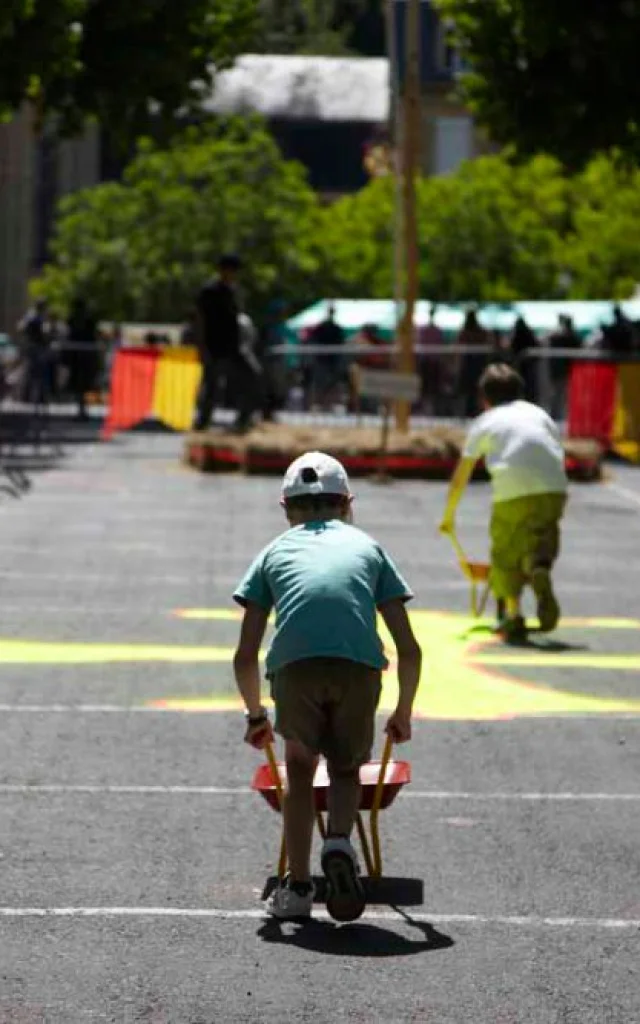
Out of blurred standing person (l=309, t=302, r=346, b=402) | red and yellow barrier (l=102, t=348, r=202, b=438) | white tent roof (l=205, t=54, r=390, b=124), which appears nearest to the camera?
red and yellow barrier (l=102, t=348, r=202, b=438)

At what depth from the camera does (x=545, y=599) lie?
624 inches

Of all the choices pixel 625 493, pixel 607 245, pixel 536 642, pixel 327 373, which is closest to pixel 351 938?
pixel 536 642

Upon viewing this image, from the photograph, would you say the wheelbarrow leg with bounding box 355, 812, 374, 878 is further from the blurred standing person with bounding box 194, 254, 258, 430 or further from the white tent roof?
the white tent roof

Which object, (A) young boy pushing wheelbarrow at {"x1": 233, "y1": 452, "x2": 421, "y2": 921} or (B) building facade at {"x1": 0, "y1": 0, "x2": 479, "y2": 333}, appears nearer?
(A) young boy pushing wheelbarrow at {"x1": 233, "y1": 452, "x2": 421, "y2": 921}

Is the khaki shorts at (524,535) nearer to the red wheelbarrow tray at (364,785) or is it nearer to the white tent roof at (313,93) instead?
the red wheelbarrow tray at (364,785)

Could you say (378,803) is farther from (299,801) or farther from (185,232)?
(185,232)

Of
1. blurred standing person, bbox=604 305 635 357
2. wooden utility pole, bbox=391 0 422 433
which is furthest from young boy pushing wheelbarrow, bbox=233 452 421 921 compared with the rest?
blurred standing person, bbox=604 305 635 357

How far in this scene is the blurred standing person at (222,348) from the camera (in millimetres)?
32875

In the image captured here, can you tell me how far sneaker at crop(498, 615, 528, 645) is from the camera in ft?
52.5

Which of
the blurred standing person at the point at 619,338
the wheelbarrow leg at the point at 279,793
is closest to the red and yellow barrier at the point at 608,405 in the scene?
the blurred standing person at the point at 619,338

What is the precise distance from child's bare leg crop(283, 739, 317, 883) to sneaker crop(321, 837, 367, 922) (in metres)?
0.22

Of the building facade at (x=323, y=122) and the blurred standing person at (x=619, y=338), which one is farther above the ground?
the building facade at (x=323, y=122)

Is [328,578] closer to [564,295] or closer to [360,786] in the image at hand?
[360,786]

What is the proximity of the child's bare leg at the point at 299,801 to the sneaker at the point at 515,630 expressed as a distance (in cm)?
739
